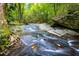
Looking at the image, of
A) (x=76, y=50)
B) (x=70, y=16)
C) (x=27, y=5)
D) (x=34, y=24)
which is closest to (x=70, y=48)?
(x=76, y=50)

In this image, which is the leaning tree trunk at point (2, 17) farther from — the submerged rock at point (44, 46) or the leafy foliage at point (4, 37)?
the submerged rock at point (44, 46)

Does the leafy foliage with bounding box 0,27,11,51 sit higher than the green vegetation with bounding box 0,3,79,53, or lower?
lower

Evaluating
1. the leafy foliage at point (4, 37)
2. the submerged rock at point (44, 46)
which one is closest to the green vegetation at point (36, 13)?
the leafy foliage at point (4, 37)

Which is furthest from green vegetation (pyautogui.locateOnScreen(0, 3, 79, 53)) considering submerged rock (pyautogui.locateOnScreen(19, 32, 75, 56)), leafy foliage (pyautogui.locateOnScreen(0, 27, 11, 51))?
submerged rock (pyautogui.locateOnScreen(19, 32, 75, 56))

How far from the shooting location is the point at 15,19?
68.3 inches

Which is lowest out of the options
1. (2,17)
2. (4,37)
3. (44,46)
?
(44,46)

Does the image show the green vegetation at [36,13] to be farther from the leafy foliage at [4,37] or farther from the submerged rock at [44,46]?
the submerged rock at [44,46]

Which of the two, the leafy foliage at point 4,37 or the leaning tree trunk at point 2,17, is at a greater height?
the leaning tree trunk at point 2,17

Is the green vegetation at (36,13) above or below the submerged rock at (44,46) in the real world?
above

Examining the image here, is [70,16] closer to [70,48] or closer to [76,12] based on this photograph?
[76,12]

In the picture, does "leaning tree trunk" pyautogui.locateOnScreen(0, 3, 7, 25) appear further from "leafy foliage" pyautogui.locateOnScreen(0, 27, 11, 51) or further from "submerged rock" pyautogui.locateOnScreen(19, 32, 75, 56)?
"submerged rock" pyautogui.locateOnScreen(19, 32, 75, 56)

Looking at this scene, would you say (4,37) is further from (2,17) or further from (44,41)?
(44,41)

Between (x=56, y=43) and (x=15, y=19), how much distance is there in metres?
0.55

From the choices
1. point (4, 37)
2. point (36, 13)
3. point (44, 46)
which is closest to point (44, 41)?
point (44, 46)
